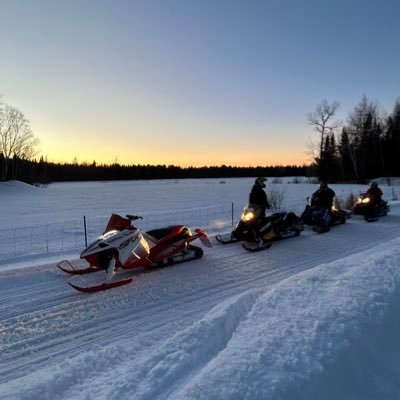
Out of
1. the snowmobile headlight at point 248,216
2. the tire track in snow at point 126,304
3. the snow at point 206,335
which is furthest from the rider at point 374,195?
the snow at point 206,335

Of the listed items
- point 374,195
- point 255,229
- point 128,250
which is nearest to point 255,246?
point 255,229

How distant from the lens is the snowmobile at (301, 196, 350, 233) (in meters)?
10.9

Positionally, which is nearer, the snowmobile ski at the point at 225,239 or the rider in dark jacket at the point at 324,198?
the snowmobile ski at the point at 225,239

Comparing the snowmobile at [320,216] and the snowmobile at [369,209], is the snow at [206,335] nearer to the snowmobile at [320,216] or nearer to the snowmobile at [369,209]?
the snowmobile at [320,216]

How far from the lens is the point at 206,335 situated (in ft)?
12.2

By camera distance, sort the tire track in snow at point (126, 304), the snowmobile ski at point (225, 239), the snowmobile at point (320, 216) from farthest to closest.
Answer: the snowmobile at point (320, 216) → the snowmobile ski at point (225, 239) → the tire track in snow at point (126, 304)

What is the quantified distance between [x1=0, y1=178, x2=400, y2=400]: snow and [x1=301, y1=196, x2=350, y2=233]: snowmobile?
427 centimetres

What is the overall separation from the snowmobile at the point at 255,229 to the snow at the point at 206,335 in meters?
2.28

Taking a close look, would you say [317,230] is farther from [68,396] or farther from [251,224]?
[68,396]

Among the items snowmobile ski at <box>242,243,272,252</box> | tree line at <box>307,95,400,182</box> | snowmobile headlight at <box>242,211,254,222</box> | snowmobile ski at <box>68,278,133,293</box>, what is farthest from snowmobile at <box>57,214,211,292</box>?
tree line at <box>307,95,400,182</box>

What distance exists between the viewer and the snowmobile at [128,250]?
598cm

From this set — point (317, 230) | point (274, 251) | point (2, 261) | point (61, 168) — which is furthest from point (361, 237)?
point (61, 168)

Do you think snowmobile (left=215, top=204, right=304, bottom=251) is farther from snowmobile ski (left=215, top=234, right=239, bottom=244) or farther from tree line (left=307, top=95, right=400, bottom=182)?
tree line (left=307, top=95, right=400, bottom=182)

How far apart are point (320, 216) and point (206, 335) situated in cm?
810
